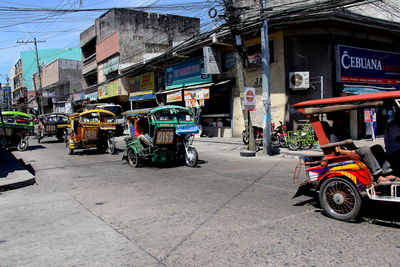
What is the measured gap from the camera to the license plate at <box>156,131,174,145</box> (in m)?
10.6

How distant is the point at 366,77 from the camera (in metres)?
18.8

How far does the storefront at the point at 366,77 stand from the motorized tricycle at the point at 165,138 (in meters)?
10.3

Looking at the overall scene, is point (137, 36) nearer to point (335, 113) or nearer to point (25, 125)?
point (25, 125)

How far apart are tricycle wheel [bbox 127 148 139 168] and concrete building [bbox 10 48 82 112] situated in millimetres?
56306

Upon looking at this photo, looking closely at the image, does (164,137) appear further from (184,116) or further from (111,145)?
(111,145)

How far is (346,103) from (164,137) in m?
6.60

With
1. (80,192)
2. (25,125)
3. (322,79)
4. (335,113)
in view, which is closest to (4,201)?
(80,192)

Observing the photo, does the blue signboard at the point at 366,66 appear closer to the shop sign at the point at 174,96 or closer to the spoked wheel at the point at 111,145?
the shop sign at the point at 174,96

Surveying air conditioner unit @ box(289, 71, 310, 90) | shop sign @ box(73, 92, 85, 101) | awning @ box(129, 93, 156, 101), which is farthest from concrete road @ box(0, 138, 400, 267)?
shop sign @ box(73, 92, 85, 101)

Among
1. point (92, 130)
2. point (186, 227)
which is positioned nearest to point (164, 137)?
point (92, 130)

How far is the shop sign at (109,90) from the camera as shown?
3506cm

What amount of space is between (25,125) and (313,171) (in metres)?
16.1

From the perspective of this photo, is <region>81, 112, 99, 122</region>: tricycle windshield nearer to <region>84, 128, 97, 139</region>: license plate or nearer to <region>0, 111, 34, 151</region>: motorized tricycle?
<region>84, 128, 97, 139</region>: license plate

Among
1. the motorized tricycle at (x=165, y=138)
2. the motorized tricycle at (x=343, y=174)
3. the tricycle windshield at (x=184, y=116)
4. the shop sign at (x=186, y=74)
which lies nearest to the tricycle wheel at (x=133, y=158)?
the motorized tricycle at (x=165, y=138)
